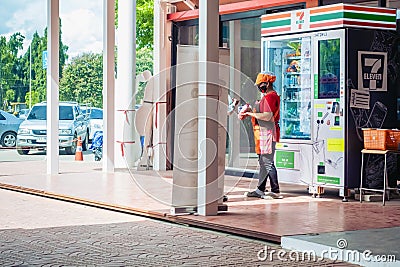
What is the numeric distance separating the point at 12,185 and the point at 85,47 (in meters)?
7.82

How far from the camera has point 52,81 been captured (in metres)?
15.0

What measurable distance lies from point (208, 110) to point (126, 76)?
7.74 m

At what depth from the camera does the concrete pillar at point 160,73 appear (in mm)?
16391

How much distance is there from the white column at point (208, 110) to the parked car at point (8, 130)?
11322 mm

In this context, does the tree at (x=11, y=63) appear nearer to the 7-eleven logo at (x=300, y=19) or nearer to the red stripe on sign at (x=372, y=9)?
the 7-eleven logo at (x=300, y=19)

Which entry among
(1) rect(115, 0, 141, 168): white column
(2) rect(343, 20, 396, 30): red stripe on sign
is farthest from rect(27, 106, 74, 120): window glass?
(2) rect(343, 20, 396, 30): red stripe on sign

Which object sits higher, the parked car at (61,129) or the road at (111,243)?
the parked car at (61,129)

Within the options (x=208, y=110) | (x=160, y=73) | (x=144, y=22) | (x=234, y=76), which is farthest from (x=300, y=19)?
(x=144, y=22)

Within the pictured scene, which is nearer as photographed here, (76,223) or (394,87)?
(76,223)

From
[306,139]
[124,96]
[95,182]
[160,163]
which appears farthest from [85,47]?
[306,139]

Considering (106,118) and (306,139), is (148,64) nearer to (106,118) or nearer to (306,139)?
(106,118)

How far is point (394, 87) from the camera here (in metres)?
11.7

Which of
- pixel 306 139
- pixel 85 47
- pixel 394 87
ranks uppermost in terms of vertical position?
pixel 85 47

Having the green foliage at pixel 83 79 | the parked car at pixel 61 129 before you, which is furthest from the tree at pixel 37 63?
the parked car at pixel 61 129
